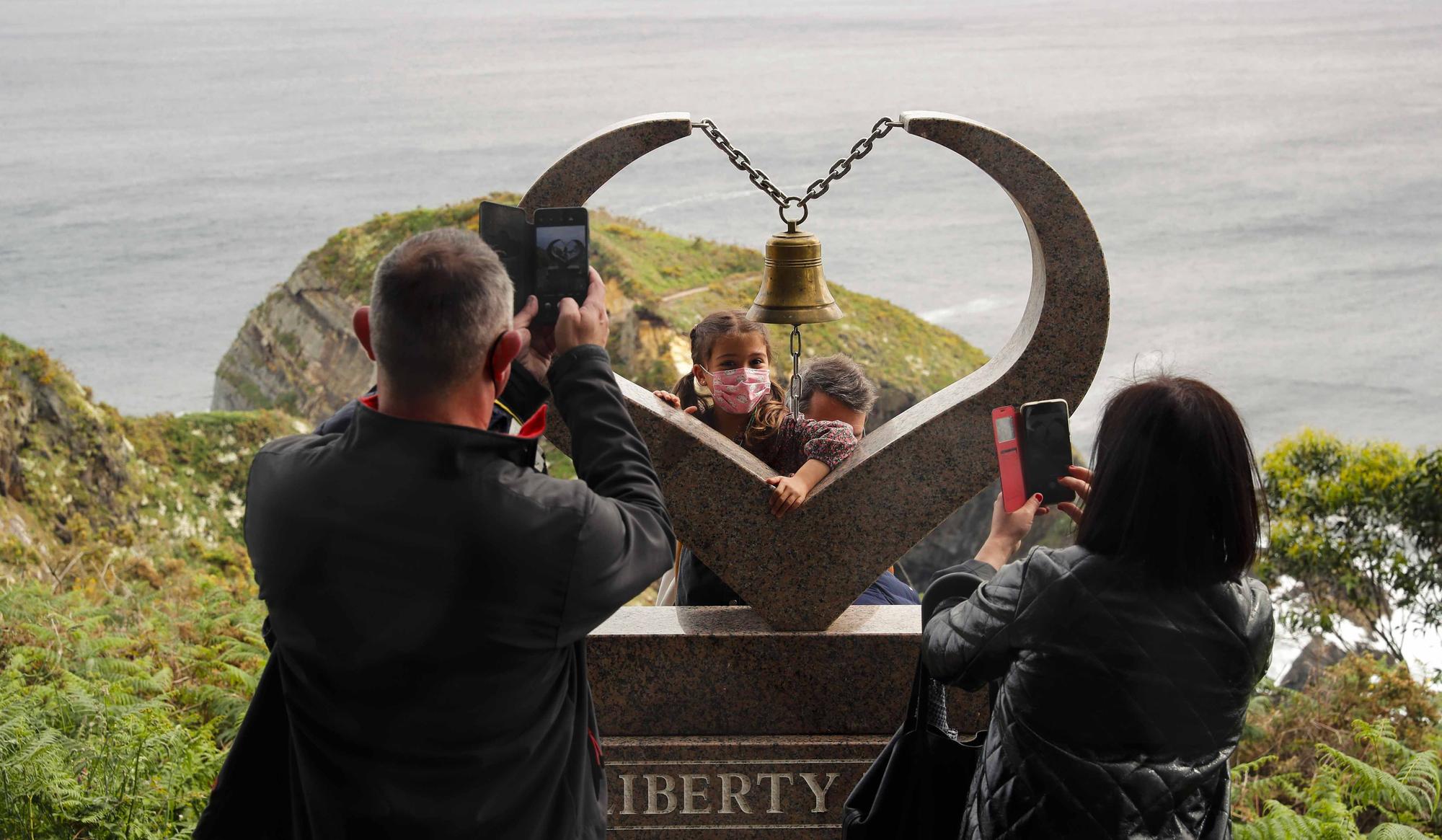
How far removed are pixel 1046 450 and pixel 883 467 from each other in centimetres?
90

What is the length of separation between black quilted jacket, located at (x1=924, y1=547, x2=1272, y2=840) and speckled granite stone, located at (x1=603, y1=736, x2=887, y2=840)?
159 centimetres

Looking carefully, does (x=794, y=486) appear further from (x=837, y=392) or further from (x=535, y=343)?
(x=535, y=343)

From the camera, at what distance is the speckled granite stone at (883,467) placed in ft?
13.7

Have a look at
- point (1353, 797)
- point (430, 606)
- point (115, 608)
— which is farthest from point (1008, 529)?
point (115, 608)

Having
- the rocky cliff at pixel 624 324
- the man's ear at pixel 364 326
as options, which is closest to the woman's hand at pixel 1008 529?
the man's ear at pixel 364 326

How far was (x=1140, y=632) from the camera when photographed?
8.36 ft

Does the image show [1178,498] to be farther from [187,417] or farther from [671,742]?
[187,417]

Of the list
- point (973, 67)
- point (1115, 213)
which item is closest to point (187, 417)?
point (1115, 213)

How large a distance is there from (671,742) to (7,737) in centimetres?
246

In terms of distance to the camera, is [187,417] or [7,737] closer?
[7,737]

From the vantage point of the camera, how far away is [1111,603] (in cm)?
255

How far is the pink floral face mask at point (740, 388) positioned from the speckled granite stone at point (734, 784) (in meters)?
1.15

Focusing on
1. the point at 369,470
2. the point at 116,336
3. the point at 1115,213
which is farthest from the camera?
the point at 1115,213

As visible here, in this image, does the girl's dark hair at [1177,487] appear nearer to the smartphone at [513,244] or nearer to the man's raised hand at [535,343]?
the man's raised hand at [535,343]
